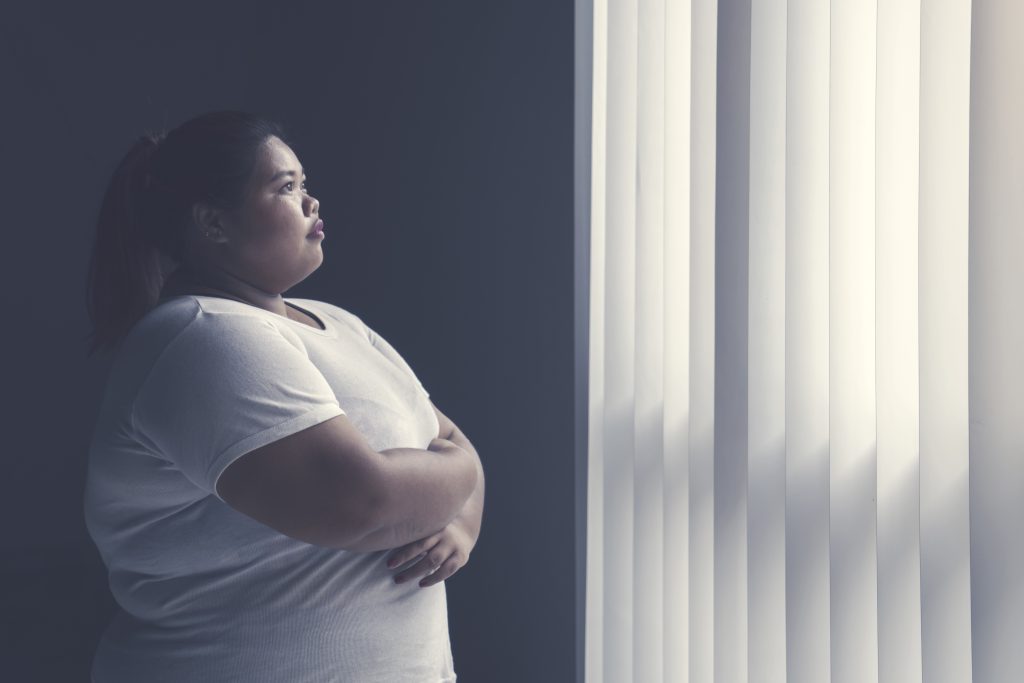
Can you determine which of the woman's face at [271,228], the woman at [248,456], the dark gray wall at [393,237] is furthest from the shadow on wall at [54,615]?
the woman's face at [271,228]

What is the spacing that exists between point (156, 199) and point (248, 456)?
17.7 inches

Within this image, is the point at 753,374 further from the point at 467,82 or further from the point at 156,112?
the point at 156,112

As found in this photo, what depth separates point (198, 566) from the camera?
1.04 metres


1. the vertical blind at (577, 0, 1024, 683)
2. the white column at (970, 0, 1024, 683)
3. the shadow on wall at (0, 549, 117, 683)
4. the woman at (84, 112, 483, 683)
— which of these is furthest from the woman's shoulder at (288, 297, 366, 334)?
the shadow on wall at (0, 549, 117, 683)

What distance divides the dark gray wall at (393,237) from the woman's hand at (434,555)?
0.66 metres

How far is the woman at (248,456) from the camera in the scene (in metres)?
0.94

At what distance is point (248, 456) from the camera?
0.92 metres

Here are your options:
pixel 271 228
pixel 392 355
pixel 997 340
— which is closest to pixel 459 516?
pixel 392 355

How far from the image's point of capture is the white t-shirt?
0.94m

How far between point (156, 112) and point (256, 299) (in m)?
1.09

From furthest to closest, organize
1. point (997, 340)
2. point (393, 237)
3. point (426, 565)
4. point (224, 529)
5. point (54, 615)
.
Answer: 1. point (393, 237)
2. point (54, 615)
3. point (426, 565)
4. point (224, 529)
5. point (997, 340)

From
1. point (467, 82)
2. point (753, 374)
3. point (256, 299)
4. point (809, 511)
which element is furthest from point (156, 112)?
point (809, 511)

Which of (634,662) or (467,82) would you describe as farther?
(467,82)

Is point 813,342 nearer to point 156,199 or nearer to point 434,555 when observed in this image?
point 434,555
